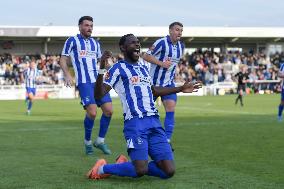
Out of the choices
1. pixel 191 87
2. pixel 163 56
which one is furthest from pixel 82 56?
pixel 191 87

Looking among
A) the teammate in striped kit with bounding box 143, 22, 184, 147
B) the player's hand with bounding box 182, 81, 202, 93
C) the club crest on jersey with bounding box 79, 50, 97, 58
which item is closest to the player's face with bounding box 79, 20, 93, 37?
the club crest on jersey with bounding box 79, 50, 97, 58

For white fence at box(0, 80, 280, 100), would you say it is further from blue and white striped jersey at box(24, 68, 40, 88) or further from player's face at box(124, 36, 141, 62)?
player's face at box(124, 36, 141, 62)

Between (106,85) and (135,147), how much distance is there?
0.98 metres

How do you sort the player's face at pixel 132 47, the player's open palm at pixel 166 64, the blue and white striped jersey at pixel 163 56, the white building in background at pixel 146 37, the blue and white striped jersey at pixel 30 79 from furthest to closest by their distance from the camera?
the white building in background at pixel 146 37
the blue and white striped jersey at pixel 30 79
the blue and white striped jersey at pixel 163 56
the player's open palm at pixel 166 64
the player's face at pixel 132 47

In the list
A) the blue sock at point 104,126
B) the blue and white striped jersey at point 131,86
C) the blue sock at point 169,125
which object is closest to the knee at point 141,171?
the blue and white striped jersey at point 131,86

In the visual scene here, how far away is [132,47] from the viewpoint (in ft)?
27.7

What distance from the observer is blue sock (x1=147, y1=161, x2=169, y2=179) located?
811 cm

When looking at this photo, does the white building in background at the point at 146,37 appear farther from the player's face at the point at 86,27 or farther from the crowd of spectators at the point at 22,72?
the player's face at the point at 86,27

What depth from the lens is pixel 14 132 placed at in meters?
16.0

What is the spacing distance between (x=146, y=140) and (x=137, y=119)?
1.07 feet

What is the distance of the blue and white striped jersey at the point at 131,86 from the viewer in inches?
333

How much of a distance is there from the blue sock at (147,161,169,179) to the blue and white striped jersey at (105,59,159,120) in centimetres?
71

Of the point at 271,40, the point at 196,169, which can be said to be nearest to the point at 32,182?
the point at 196,169

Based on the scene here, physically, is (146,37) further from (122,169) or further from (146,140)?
(122,169)
